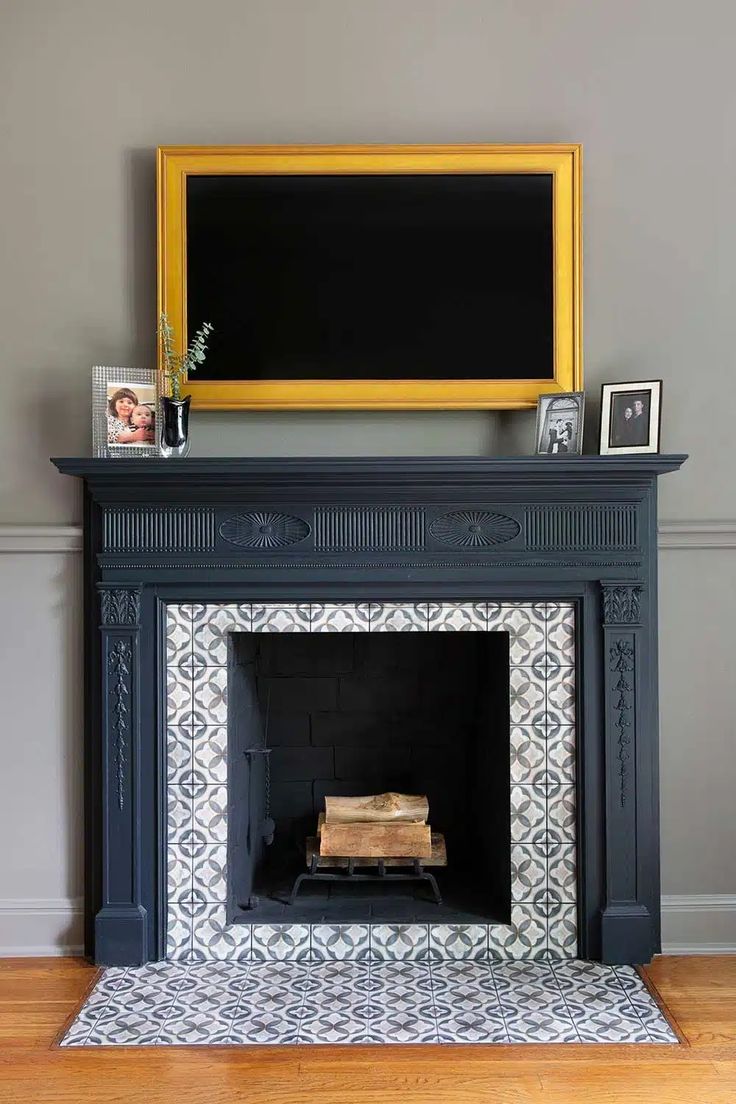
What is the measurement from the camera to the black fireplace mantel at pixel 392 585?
8.21ft

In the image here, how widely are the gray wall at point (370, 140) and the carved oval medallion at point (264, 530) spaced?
10.6 inches

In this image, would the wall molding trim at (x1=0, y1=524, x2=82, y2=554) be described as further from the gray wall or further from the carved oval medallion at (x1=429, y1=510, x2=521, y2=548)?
the carved oval medallion at (x1=429, y1=510, x2=521, y2=548)

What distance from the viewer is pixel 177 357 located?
102 inches

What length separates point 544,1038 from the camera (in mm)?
2146

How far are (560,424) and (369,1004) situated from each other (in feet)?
5.27

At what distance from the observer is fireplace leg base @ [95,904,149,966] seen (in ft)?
8.31

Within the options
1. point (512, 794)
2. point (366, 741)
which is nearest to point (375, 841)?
point (366, 741)

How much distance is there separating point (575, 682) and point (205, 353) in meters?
1.40

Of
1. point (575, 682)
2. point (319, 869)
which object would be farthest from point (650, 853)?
point (319, 869)

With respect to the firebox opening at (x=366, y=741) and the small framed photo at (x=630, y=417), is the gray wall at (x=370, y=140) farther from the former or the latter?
the firebox opening at (x=366, y=741)

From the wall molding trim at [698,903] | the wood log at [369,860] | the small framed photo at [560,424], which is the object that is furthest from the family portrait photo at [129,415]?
the wall molding trim at [698,903]

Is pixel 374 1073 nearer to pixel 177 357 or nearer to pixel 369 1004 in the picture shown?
pixel 369 1004

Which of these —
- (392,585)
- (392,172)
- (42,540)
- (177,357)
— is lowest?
(392,585)

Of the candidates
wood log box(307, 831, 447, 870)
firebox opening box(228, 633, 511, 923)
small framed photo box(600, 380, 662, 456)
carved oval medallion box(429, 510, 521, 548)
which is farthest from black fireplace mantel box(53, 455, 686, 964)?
wood log box(307, 831, 447, 870)
